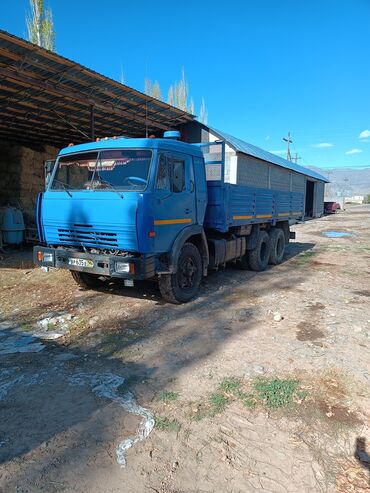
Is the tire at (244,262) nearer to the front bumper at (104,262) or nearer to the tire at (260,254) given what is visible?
the tire at (260,254)

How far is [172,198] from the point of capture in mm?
5648

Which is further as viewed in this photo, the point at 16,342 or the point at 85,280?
the point at 85,280

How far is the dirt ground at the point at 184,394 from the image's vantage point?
2.53m

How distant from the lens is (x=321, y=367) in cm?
400

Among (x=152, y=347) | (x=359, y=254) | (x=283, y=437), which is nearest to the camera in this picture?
(x=283, y=437)

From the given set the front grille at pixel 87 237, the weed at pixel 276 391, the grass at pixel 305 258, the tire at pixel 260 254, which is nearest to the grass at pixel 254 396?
the weed at pixel 276 391

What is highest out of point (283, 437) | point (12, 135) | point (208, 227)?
point (12, 135)

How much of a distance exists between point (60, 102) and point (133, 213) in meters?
7.23

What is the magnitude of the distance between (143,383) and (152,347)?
2.74ft

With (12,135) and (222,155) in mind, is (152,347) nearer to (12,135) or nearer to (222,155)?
(222,155)

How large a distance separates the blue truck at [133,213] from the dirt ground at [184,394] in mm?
727

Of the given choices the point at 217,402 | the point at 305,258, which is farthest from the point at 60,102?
the point at 217,402

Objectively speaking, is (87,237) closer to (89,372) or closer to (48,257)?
(48,257)

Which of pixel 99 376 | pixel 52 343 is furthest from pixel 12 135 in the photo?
pixel 99 376
